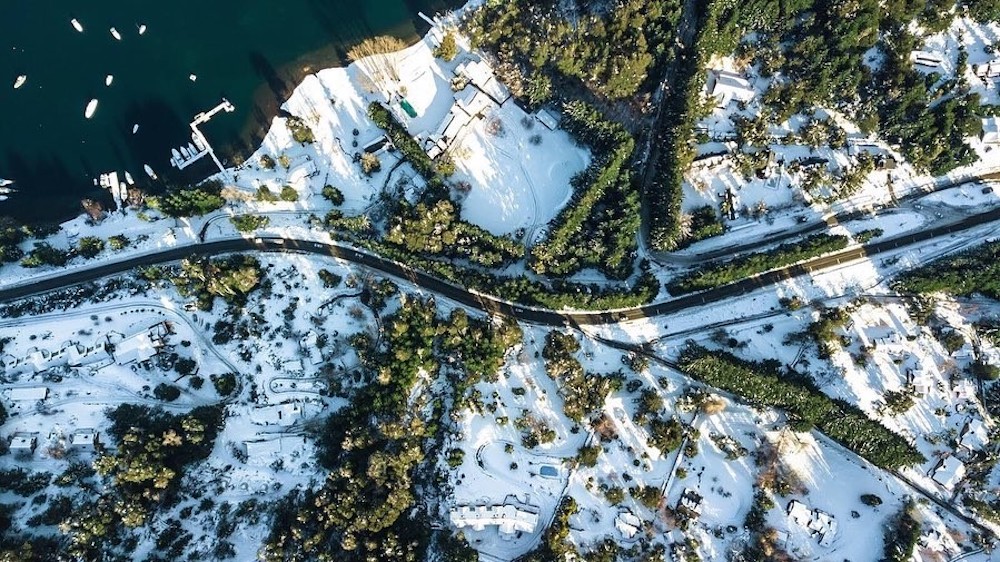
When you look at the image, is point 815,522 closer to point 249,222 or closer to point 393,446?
point 393,446

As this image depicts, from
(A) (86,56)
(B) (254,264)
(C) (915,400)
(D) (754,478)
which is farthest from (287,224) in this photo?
(C) (915,400)

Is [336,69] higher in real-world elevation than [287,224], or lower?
higher

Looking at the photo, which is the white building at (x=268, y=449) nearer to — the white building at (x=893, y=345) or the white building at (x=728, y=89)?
the white building at (x=728, y=89)

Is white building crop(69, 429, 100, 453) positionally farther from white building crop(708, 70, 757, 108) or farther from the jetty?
white building crop(708, 70, 757, 108)

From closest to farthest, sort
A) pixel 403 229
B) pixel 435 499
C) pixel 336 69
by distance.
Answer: pixel 435 499, pixel 403 229, pixel 336 69

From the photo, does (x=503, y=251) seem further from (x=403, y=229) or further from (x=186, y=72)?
(x=186, y=72)
